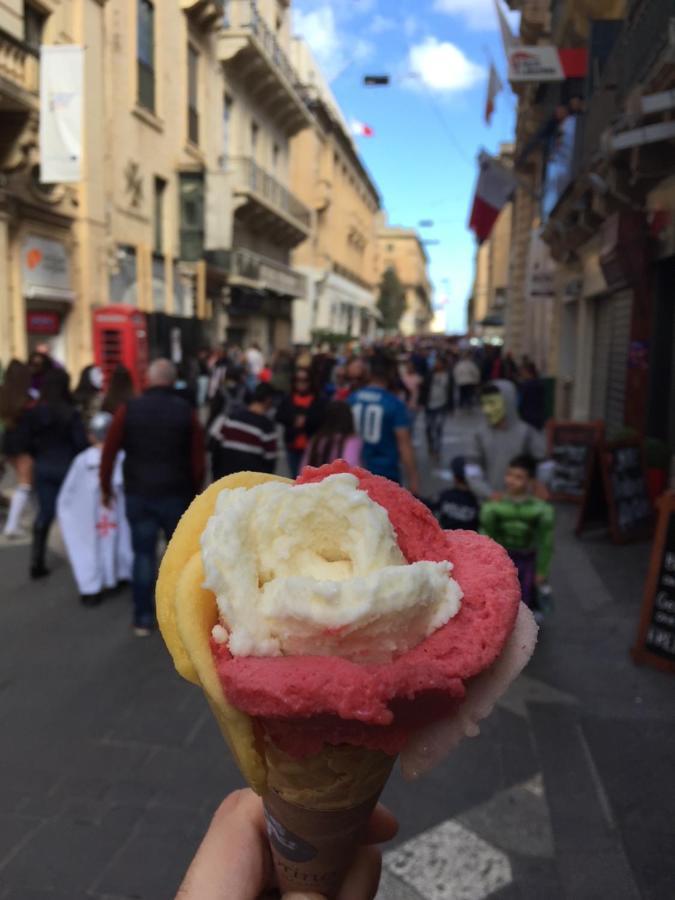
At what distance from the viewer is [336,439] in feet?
18.1

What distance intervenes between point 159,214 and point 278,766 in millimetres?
21401

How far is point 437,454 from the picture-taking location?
14.1m

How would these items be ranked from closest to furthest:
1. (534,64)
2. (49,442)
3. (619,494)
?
(49,442) → (619,494) → (534,64)

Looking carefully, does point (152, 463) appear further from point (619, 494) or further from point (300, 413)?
point (619, 494)

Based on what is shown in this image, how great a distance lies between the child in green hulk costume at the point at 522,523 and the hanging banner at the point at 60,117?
1068cm

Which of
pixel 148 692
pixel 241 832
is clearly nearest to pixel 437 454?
pixel 148 692

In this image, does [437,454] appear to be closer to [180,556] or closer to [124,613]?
[124,613]

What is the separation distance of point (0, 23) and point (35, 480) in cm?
946

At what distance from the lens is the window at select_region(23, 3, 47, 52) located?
14031mm

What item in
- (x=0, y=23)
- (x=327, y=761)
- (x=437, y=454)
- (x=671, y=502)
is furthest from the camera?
(x=437, y=454)

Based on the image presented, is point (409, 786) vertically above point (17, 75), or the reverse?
point (17, 75)

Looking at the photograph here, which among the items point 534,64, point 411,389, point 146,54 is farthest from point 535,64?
point 146,54

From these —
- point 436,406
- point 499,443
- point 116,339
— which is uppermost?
point 116,339

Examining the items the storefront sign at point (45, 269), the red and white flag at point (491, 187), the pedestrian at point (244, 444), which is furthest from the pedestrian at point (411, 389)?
the pedestrian at point (244, 444)
